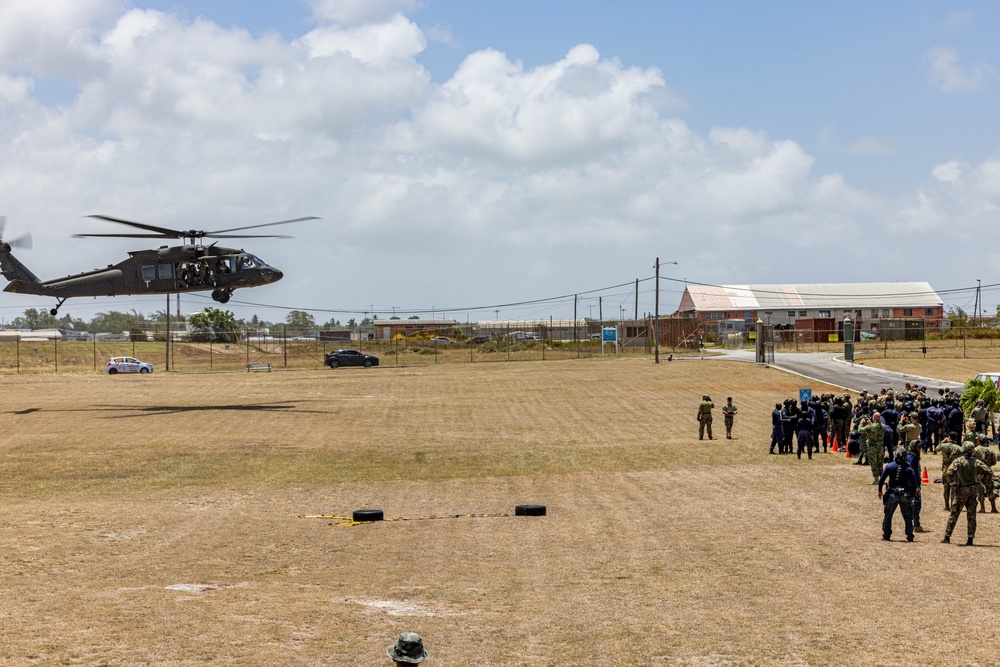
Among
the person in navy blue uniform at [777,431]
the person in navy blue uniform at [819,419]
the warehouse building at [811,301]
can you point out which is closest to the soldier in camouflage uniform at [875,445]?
the person in navy blue uniform at [777,431]

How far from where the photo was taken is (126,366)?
72562mm

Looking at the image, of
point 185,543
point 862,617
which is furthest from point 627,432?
point 862,617

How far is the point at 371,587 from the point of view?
1484 centimetres

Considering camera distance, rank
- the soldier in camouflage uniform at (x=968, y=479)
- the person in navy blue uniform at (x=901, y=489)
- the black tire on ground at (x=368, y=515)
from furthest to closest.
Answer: the black tire on ground at (x=368, y=515) < the person in navy blue uniform at (x=901, y=489) < the soldier in camouflage uniform at (x=968, y=479)

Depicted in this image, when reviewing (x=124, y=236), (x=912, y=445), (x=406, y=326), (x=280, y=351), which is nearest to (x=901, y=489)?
(x=912, y=445)

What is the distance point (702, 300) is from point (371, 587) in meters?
135

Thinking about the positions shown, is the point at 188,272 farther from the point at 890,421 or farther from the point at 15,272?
the point at 890,421

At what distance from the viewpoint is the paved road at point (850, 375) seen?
167 ft

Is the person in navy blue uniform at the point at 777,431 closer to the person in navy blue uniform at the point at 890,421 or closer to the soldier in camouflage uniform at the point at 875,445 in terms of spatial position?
the person in navy blue uniform at the point at 890,421

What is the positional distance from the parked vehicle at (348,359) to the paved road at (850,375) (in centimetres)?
3039

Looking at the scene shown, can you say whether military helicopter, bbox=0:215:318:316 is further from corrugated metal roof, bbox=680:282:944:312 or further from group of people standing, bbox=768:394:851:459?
corrugated metal roof, bbox=680:282:944:312

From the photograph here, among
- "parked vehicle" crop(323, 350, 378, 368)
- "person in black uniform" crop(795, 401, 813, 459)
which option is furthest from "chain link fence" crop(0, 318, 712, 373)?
"person in black uniform" crop(795, 401, 813, 459)

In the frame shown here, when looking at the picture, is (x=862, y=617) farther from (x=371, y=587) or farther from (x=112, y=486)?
(x=112, y=486)

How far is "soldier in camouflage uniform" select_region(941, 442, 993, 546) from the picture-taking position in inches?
642
